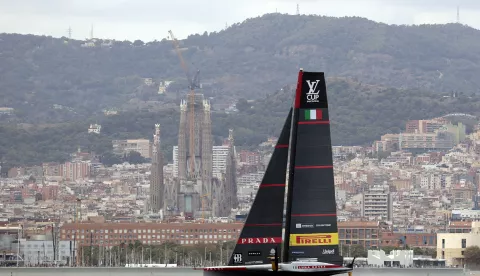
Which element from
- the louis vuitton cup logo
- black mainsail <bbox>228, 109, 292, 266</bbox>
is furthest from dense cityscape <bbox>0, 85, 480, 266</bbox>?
the louis vuitton cup logo

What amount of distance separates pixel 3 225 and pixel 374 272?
5896cm

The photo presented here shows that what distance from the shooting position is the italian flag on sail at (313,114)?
72.1 ft

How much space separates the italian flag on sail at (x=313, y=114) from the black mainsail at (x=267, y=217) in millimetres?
602

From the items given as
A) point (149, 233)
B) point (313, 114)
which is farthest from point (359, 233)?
point (313, 114)

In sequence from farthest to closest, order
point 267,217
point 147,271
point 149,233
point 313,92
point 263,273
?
point 149,233 < point 147,271 < point 267,217 < point 263,273 < point 313,92

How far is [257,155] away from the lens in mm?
189625

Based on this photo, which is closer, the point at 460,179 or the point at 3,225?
the point at 3,225

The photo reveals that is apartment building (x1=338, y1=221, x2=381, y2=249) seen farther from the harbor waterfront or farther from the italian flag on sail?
the italian flag on sail

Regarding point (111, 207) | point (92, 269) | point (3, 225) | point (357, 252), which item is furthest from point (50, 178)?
point (92, 269)

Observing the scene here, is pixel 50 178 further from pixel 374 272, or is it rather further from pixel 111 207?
pixel 374 272

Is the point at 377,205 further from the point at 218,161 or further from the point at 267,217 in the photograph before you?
the point at 267,217

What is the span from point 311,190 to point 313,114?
96cm

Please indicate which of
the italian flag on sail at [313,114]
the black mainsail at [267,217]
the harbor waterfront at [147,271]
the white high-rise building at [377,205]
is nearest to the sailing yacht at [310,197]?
the italian flag on sail at [313,114]

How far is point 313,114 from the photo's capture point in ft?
72.2
